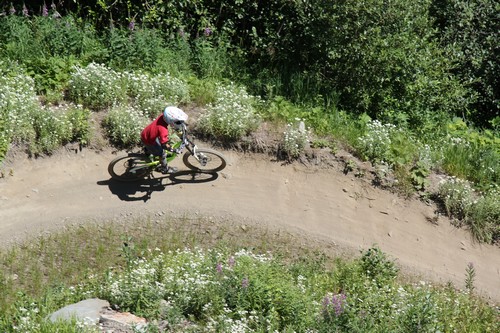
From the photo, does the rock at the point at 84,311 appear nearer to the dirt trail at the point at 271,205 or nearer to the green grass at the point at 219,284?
the green grass at the point at 219,284

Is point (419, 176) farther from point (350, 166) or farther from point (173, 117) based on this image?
point (173, 117)

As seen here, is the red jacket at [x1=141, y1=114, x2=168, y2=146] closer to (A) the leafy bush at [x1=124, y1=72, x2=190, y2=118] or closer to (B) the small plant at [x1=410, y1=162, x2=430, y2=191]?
(A) the leafy bush at [x1=124, y1=72, x2=190, y2=118]

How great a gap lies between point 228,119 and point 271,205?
1.90 m

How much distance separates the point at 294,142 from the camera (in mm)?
13672

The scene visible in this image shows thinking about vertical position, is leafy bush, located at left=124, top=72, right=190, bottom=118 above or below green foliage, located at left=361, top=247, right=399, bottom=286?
above

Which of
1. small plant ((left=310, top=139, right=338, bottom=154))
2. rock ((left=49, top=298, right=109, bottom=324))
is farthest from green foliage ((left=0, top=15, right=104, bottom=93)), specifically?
rock ((left=49, top=298, right=109, bottom=324))

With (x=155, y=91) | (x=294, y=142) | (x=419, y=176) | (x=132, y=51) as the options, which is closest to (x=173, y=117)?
(x=155, y=91)

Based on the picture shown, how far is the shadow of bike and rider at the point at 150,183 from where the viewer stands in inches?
497

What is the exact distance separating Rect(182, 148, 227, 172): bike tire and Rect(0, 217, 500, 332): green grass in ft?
3.81

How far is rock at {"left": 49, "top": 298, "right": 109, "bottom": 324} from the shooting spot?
30.0 feet

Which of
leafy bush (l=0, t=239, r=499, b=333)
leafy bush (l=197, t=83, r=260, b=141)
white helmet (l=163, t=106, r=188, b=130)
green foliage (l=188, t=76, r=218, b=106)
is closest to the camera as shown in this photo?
leafy bush (l=0, t=239, r=499, b=333)

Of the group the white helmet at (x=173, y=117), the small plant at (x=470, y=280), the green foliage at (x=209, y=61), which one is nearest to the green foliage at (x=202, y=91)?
the green foliage at (x=209, y=61)

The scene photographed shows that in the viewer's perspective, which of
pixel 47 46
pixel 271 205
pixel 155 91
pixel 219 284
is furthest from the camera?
pixel 47 46

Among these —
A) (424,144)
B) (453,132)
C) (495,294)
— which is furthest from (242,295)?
(453,132)
